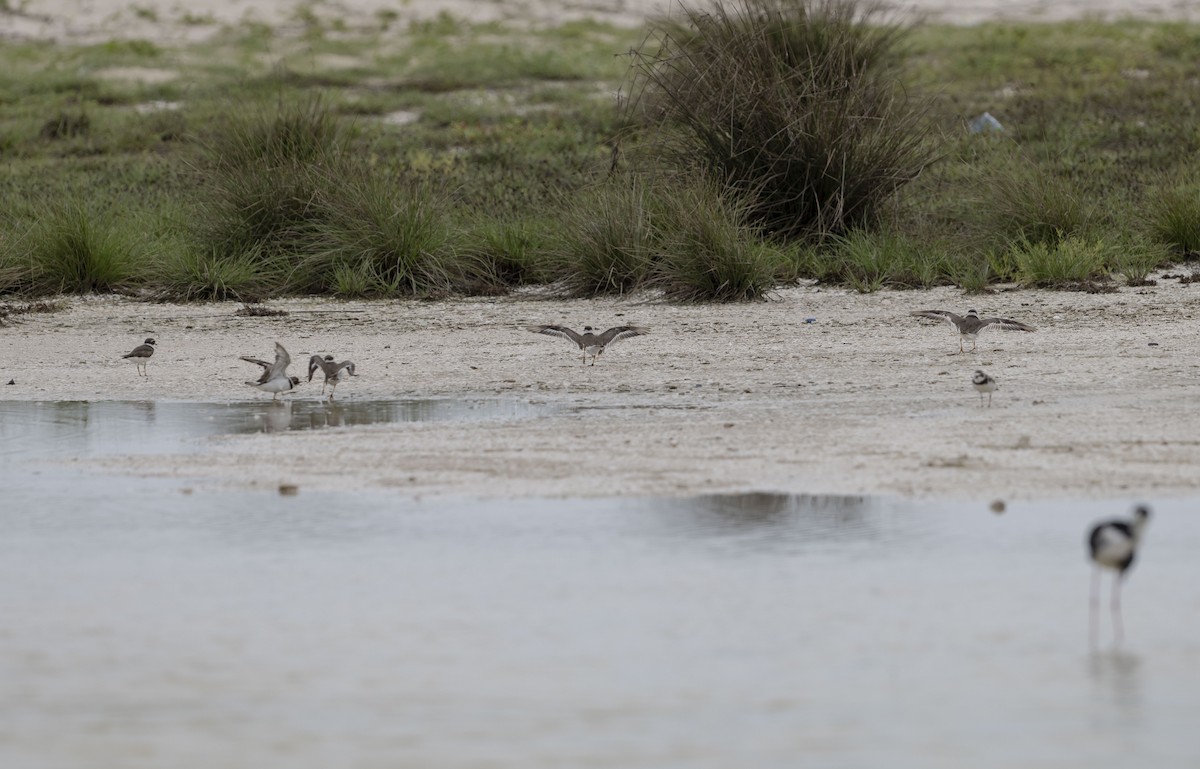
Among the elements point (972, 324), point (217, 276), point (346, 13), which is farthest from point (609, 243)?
point (346, 13)

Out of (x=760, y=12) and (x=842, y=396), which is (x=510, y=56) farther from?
(x=842, y=396)

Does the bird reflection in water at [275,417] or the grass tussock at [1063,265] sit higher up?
the grass tussock at [1063,265]

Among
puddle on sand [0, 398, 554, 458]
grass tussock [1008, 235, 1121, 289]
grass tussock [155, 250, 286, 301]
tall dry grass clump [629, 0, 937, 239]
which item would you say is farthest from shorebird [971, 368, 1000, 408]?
grass tussock [155, 250, 286, 301]

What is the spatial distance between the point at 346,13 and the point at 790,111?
40.5 m

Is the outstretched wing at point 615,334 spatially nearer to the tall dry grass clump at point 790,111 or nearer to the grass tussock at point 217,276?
the tall dry grass clump at point 790,111

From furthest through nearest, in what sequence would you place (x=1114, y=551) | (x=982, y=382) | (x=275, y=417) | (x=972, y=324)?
(x=972, y=324), (x=275, y=417), (x=982, y=382), (x=1114, y=551)

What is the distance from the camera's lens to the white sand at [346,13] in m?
49.6

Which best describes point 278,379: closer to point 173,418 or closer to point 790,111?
point 173,418

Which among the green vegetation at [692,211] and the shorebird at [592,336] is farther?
the green vegetation at [692,211]

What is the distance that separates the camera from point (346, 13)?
5216cm

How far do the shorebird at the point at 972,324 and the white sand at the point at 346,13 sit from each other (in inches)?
1546

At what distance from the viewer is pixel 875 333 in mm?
11570

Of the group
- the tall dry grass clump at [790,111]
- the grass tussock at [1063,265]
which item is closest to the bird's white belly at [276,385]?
the tall dry grass clump at [790,111]

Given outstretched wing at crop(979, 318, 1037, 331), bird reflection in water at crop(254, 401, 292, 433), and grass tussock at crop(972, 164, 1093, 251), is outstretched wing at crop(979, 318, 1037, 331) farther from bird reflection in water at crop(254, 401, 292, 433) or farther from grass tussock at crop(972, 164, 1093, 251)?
bird reflection in water at crop(254, 401, 292, 433)
